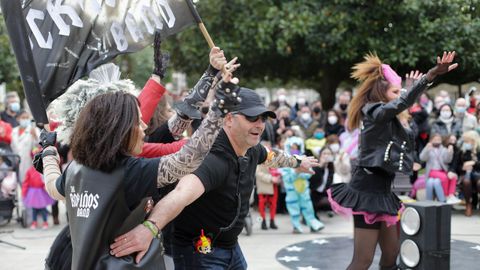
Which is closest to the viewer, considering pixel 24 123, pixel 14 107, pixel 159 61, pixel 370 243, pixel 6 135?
pixel 159 61

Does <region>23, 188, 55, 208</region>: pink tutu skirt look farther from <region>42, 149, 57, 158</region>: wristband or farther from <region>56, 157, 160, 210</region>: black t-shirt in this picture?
<region>56, 157, 160, 210</region>: black t-shirt

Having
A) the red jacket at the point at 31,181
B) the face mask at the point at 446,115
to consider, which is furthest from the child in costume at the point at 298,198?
the red jacket at the point at 31,181

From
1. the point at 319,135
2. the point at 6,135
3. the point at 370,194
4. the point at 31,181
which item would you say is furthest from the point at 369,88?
the point at 6,135

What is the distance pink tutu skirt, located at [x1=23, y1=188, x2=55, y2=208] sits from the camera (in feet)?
→ 26.0

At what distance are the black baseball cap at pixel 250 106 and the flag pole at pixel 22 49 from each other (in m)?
1.13

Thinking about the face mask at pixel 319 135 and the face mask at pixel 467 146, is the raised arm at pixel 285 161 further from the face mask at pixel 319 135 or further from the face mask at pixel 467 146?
the face mask at pixel 467 146

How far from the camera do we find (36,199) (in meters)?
7.95

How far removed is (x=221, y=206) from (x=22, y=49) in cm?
138

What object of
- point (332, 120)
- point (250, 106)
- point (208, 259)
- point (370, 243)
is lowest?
point (370, 243)

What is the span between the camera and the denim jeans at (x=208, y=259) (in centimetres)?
295

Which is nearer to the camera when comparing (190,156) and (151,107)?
(190,156)

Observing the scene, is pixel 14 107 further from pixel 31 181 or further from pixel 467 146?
pixel 467 146

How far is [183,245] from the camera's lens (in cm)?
304

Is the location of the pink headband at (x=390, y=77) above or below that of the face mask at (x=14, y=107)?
above
